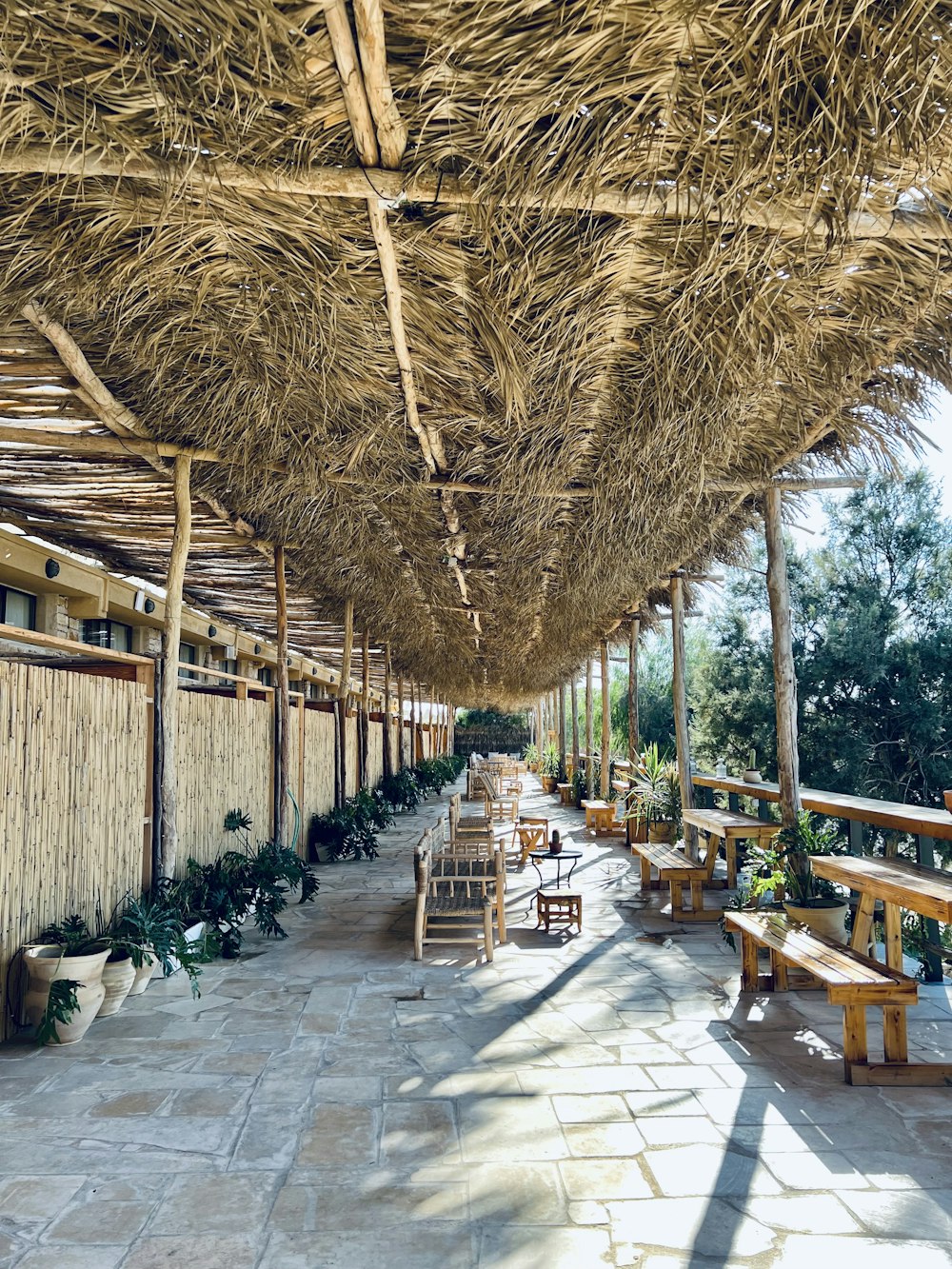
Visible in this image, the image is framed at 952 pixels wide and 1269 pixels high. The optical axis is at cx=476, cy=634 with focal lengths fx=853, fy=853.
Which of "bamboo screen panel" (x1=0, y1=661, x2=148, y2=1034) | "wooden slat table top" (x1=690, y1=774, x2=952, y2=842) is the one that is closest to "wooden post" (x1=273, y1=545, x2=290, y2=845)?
"bamboo screen panel" (x1=0, y1=661, x2=148, y2=1034)

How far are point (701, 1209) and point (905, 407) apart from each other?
3.58 metres

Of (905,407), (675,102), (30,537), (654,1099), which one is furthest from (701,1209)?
(30,537)

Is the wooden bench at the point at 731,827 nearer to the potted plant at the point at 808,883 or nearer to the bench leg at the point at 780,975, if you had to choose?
the potted plant at the point at 808,883

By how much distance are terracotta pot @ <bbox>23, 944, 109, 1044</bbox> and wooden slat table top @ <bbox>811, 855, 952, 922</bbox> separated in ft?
11.8

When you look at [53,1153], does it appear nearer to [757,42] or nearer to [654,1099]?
[654,1099]

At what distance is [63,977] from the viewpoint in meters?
3.91

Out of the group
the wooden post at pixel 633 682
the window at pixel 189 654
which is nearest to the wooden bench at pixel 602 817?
the wooden post at pixel 633 682

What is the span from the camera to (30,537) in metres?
8.10

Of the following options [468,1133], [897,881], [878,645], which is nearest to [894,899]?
[897,881]

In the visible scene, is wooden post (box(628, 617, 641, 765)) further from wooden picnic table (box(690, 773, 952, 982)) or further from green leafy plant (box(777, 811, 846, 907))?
green leafy plant (box(777, 811, 846, 907))

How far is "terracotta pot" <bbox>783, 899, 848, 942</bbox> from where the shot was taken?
4.72 meters

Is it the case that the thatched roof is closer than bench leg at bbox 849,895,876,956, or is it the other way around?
the thatched roof

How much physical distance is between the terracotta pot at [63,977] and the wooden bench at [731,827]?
4.32m

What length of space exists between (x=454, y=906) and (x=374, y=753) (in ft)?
A: 32.8
